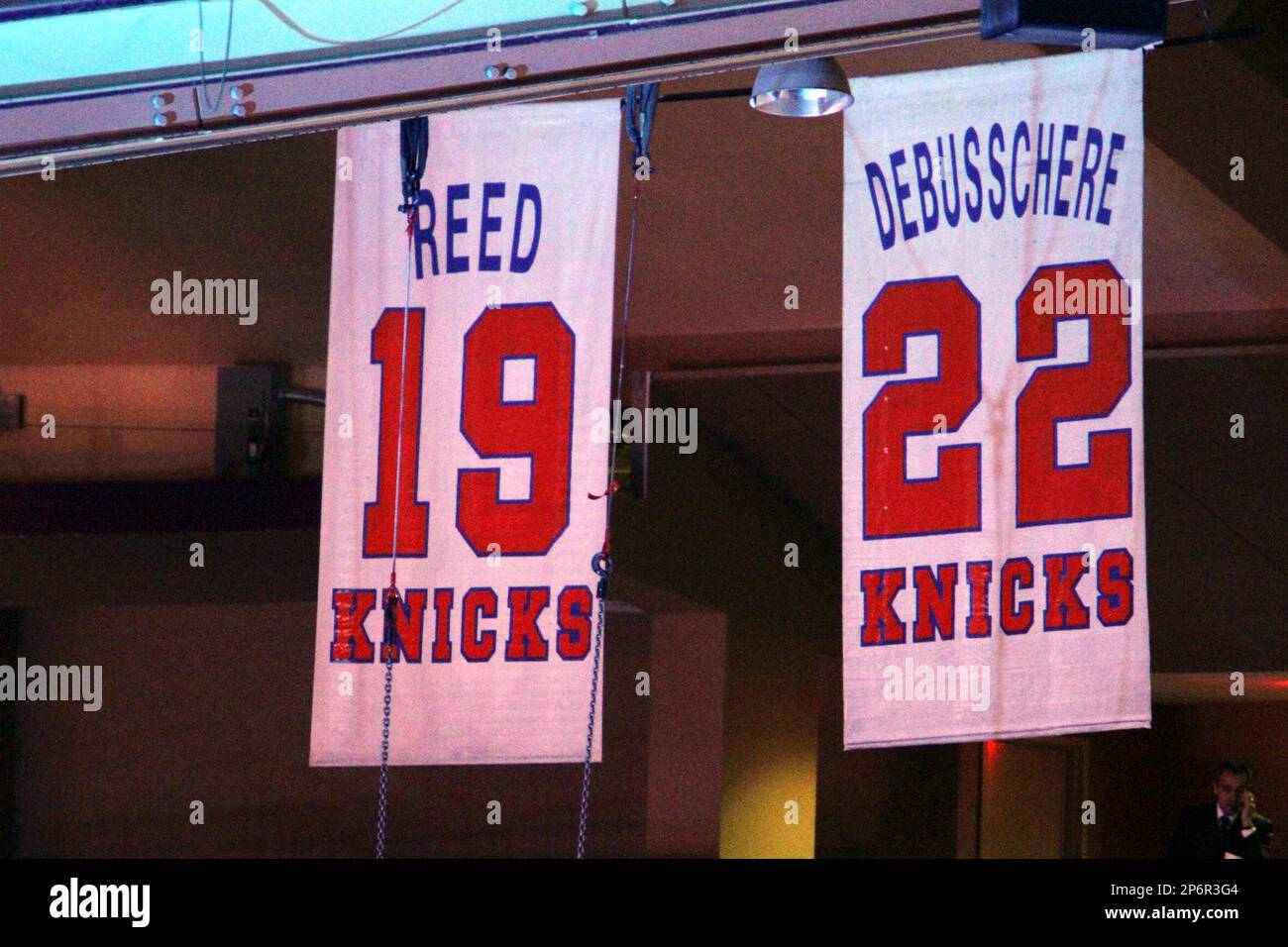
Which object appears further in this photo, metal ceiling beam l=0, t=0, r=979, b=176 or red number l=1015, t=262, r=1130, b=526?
red number l=1015, t=262, r=1130, b=526

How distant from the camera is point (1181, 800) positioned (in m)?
13.5

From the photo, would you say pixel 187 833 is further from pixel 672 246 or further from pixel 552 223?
pixel 552 223

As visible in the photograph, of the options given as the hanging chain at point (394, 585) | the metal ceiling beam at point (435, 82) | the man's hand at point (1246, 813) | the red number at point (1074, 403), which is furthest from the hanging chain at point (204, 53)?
the man's hand at point (1246, 813)

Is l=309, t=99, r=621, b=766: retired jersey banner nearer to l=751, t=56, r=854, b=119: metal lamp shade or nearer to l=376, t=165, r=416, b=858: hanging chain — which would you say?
l=376, t=165, r=416, b=858: hanging chain

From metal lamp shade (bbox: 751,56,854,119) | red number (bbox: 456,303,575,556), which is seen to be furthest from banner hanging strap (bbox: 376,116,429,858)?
metal lamp shade (bbox: 751,56,854,119)

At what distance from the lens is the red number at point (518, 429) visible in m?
4.60

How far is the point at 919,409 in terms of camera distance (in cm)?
439

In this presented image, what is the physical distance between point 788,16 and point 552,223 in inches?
57.6

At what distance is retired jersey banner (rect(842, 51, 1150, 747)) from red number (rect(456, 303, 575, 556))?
0.72m

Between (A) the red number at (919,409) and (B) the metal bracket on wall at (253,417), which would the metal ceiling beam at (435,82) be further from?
(B) the metal bracket on wall at (253,417)

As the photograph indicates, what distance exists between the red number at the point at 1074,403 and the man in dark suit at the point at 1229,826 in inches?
142

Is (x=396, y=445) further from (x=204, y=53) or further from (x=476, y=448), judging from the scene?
(x=204, y=53)

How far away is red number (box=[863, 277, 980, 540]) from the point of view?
4.33 meters

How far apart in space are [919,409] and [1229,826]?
4.06 m
